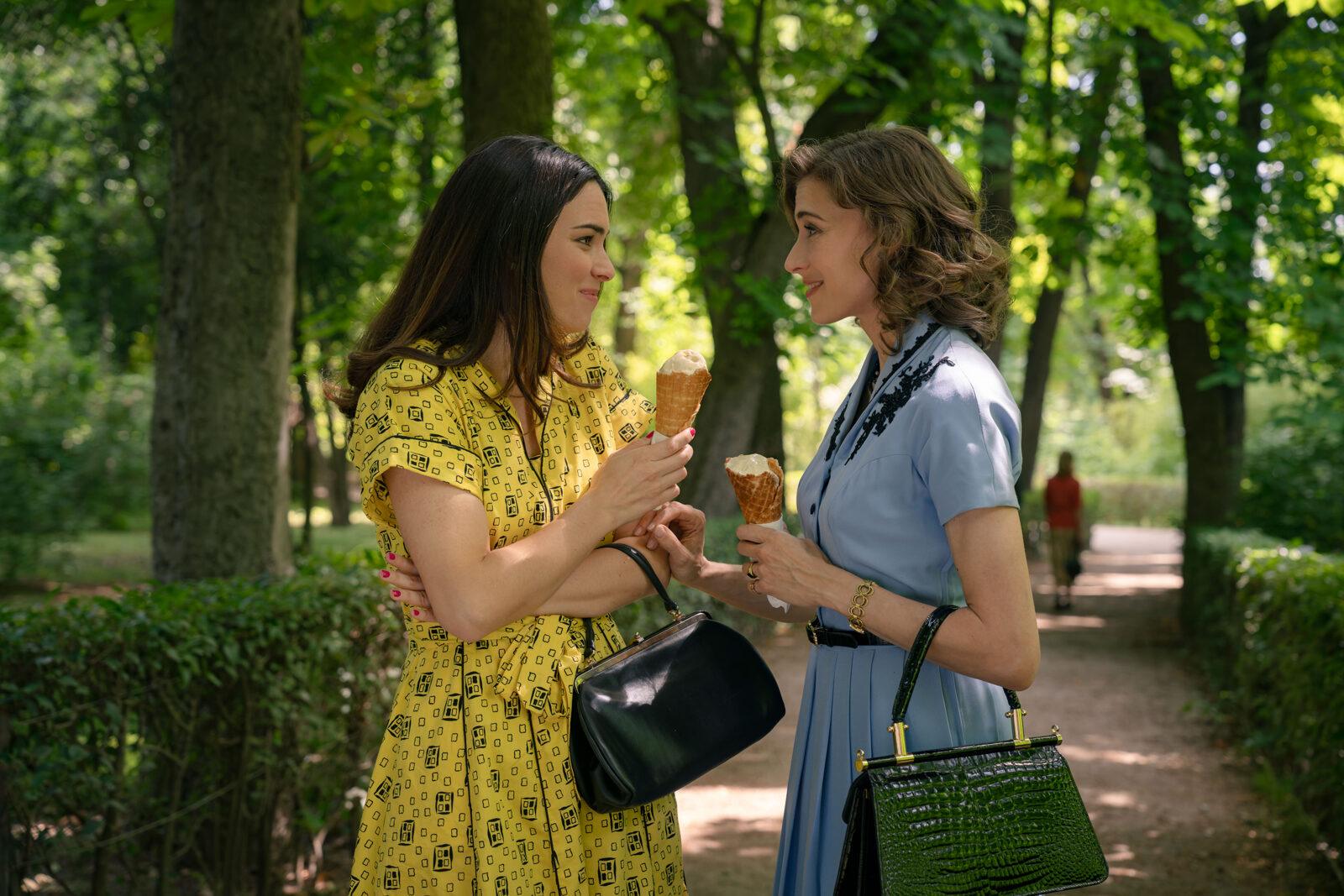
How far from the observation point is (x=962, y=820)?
2.10 meters

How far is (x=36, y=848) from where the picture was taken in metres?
3.88

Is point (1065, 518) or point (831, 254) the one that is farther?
point (1065, 518)

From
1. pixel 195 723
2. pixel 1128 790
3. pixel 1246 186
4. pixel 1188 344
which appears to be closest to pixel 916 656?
pixel 195 723

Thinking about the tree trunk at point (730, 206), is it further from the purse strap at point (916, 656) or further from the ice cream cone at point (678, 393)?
the purse strap at point (916, 656)

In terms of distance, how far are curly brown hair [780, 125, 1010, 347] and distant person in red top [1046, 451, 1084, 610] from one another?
13566 mm

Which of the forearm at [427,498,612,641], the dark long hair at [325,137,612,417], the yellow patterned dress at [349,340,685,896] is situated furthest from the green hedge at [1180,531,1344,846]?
the dark long hair at [325,137,612,417]

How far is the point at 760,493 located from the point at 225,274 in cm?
331

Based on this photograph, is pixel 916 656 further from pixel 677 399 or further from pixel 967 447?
pixel 677 399

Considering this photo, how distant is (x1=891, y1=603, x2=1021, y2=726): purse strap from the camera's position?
7.10ft

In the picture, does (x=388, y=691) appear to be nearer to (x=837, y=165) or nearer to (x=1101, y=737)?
(x=837, y=165)

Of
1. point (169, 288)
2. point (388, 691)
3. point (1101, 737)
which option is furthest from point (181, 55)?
point (1101, 737)

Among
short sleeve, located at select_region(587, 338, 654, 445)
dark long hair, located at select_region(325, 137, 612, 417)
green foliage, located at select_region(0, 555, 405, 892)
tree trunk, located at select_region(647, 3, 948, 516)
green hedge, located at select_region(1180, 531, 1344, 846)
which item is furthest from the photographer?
tree trunk, located at select_region(647, 3, 948, 516)

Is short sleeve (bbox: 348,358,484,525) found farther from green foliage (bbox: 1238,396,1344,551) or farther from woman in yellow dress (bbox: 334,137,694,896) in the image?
green foliage (bbox: 1238,396,1344,551)

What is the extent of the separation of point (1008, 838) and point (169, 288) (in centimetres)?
429
